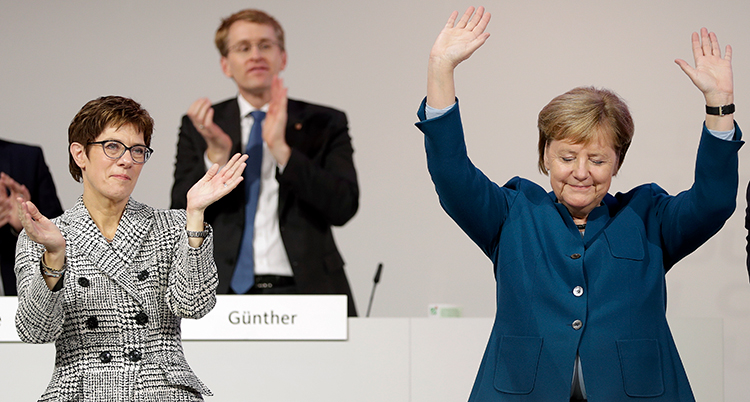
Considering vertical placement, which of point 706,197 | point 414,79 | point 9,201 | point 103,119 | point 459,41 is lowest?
point 706,197

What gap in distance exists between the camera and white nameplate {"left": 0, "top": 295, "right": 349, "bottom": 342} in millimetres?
3338

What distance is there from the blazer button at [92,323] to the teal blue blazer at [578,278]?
86 centimetres

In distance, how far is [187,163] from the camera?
436cm

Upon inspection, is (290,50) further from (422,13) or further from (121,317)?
(121,317)

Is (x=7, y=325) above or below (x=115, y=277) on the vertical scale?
below

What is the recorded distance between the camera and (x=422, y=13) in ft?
15.2

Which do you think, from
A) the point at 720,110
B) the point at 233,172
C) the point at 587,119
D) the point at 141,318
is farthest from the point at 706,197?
the point at 141,318

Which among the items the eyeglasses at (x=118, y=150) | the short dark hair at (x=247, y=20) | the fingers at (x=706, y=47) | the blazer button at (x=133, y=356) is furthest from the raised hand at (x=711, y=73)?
the short dark hair at (x=247, y=20)

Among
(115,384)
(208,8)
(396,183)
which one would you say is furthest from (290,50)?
(115,384)

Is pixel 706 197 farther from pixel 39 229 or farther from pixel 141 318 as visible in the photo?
pixel 39 229

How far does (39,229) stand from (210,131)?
8.90ft

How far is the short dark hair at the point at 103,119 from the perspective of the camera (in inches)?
76.3

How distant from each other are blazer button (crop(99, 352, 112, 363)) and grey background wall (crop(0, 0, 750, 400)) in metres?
2.71

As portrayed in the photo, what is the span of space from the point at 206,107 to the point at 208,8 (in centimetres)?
64
